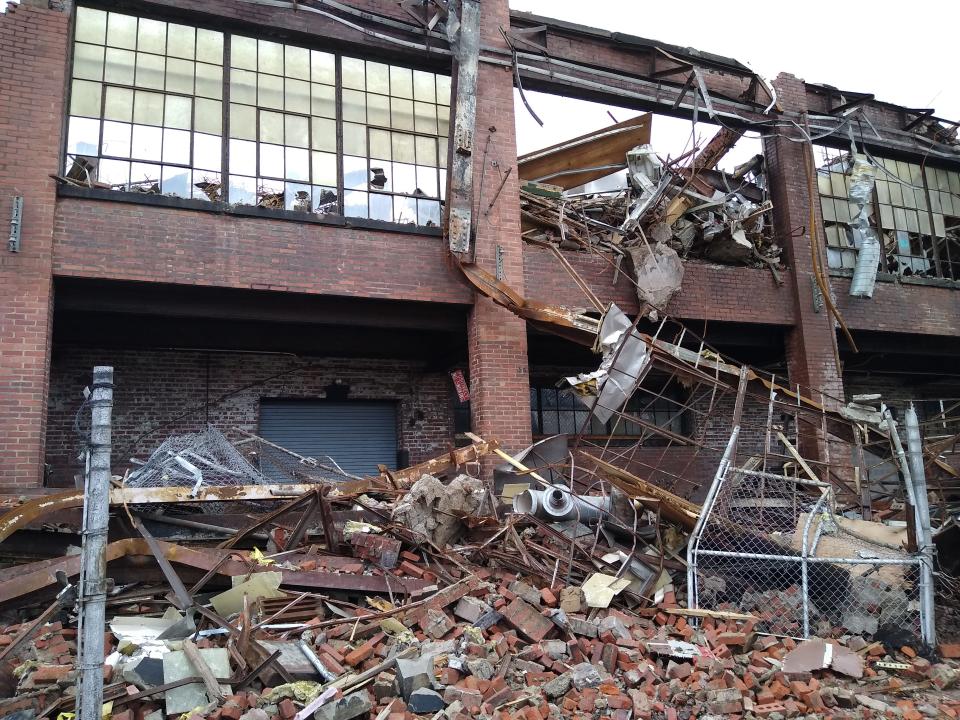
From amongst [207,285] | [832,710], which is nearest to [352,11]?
[207,285]

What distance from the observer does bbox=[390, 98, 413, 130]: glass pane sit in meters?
11.0

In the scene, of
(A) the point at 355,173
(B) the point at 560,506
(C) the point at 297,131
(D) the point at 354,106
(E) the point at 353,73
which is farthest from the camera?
(E) the point at 353,73

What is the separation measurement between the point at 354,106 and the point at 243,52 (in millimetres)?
1666

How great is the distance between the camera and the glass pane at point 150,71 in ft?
31.4

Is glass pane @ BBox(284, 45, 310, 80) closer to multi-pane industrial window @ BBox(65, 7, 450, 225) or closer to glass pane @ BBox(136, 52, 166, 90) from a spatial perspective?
multi-pane industrial window @ BBox(65, 7, 450, 225)

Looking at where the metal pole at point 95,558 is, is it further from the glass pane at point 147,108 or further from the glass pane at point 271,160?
the glass pane at point 147,108

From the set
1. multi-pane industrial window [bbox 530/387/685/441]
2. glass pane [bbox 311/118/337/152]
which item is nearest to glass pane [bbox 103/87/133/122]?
glass pane [bbox 311/118/337/152]

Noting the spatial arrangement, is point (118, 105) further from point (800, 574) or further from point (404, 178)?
point (800, 574)

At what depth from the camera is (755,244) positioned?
1315cm

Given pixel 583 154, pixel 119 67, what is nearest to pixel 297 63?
pixel 119 67

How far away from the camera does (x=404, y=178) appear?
1084cm

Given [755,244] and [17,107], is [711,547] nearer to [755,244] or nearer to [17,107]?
[755,244]

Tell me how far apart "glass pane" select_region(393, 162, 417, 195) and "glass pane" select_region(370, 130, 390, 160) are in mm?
220

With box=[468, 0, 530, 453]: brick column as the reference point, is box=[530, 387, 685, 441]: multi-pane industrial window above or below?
below
